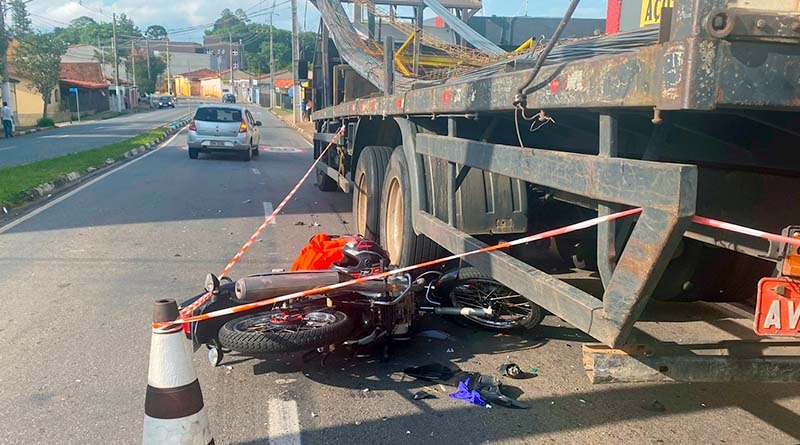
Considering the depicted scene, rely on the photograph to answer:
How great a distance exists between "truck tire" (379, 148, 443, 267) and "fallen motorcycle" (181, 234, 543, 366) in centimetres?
48

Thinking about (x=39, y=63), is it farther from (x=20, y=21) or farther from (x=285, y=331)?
(x=285, y=331)

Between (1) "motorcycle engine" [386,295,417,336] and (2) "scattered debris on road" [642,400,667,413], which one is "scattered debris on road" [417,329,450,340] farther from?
(2) "scattered debris on road" [642,400,667,413]

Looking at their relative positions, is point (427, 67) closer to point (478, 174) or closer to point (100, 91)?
point (478, 174)

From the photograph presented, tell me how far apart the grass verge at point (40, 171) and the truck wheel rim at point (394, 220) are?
286 inches

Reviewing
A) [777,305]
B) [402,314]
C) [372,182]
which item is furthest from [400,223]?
[777,305]

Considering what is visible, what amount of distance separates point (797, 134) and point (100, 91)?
77.1 meters

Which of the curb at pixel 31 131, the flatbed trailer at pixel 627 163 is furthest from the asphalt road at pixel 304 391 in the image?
the curb at pixel 31 131

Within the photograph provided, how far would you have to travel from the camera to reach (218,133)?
65.3 feet

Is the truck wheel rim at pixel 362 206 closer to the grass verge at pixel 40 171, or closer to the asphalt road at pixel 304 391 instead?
the asphalt road at pixel 304 391

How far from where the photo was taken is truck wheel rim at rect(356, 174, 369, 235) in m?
7.33

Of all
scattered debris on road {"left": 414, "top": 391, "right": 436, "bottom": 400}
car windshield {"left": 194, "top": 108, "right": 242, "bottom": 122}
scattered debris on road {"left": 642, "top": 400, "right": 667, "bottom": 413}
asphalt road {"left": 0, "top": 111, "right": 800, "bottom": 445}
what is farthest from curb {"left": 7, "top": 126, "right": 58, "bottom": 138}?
scattered debris on road {"left": 642, "top": 400, "right": 667, "bottom": 413}

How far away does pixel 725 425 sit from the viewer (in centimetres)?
375

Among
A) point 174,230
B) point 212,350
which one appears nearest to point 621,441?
point 212,350

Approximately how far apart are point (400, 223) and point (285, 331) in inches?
88.9
